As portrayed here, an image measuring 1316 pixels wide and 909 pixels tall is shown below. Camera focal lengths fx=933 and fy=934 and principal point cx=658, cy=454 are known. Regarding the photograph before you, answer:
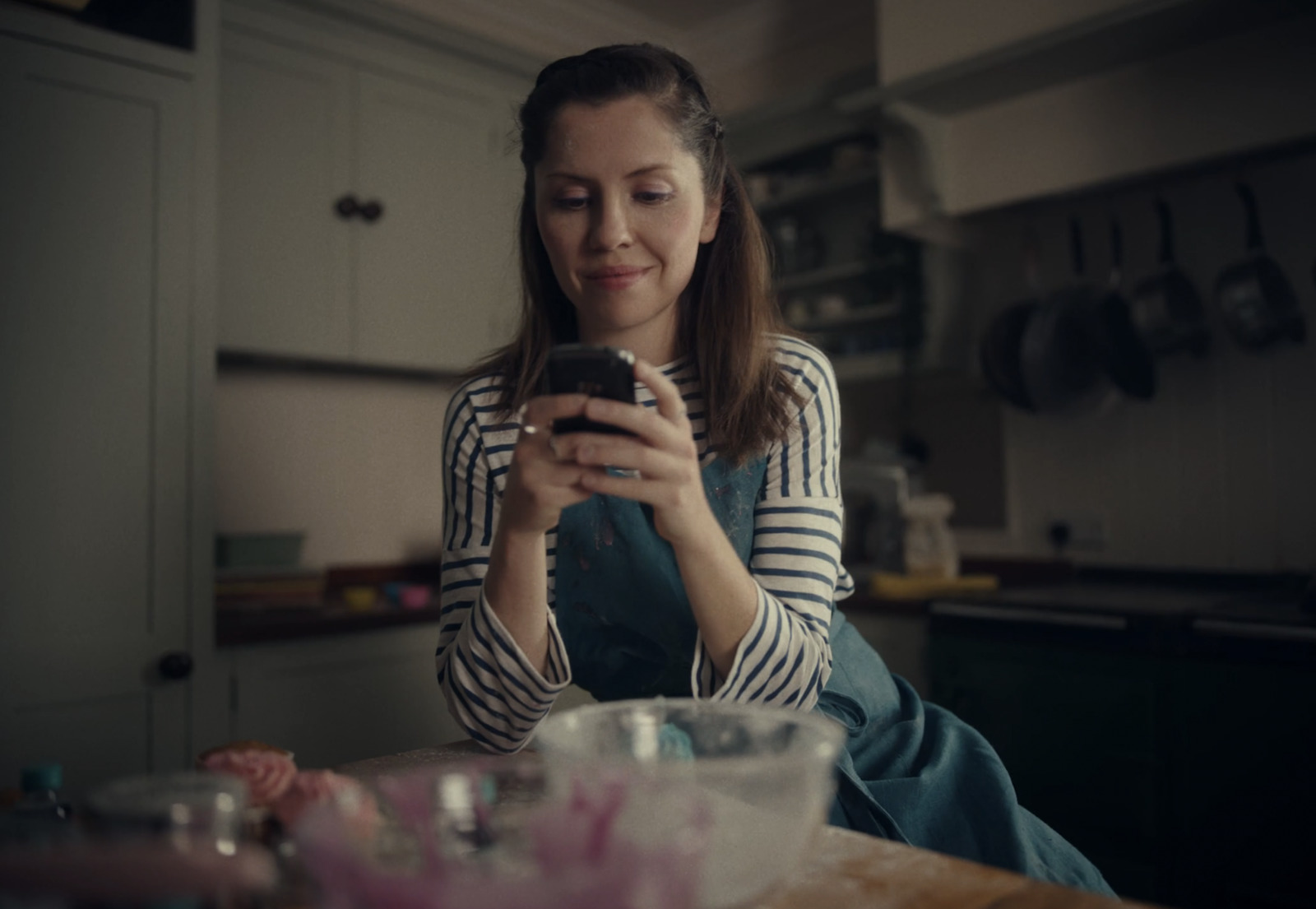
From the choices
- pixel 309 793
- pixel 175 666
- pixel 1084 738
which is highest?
pixel 309 793

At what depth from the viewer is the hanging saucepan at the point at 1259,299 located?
216 centimetres

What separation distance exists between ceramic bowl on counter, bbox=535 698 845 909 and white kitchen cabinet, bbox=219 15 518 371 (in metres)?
2.01

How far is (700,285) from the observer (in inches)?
45.9

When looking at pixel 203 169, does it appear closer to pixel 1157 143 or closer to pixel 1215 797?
pixel 1157 143

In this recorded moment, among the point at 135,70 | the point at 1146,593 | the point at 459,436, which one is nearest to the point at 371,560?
the point at 135,70

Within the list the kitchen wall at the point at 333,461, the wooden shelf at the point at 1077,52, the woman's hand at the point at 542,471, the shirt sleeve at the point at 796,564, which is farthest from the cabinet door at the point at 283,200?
the woman's hand at the point at 542,471

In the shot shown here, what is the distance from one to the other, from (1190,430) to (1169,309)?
1.05 ft

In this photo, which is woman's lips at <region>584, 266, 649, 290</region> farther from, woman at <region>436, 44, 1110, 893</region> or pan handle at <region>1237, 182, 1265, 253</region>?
pan handle at <region>1237, 182, 1265, 253</region>

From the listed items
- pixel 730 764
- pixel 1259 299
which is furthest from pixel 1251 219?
pixel 730 764

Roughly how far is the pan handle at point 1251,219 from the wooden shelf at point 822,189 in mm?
985

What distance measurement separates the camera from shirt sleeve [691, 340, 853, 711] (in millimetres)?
839

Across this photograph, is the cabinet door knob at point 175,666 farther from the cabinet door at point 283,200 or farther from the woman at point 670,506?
the woman at point 670,506

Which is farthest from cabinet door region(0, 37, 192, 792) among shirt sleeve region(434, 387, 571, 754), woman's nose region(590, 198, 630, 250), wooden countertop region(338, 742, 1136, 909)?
wooden countertop region(338, 742, 1136, 909)

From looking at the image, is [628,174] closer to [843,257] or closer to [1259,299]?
[1259,299]
